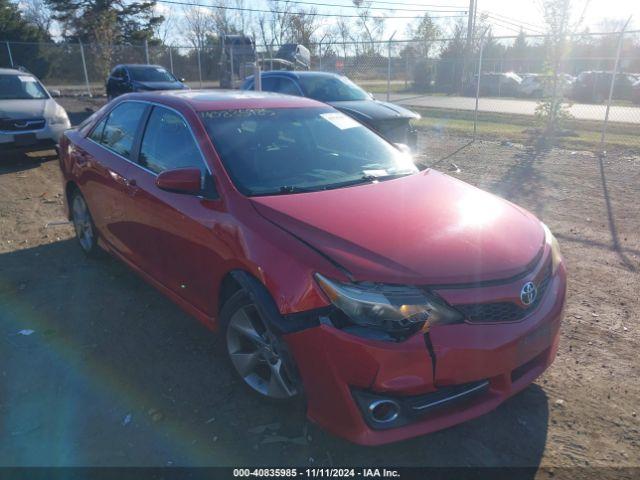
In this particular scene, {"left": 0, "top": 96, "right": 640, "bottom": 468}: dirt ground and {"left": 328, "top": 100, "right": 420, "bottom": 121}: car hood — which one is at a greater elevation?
{"left": 328, "top": 100, "right": 420, "bottom": 121}: car hood

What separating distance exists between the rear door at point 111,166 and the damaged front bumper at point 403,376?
7.84 feet

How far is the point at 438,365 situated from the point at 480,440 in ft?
2.36

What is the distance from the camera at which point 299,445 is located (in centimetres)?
270

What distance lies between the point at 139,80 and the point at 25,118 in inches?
312

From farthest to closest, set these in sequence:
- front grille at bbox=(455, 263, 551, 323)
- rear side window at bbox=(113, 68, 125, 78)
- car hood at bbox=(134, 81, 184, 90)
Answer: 1. rear side window at bbox=(113, 68, 125, 78)
2. car hood at bbox=(134, 81, 184, 90)
3. front grille at bbox=(455, 263, 551, 323)

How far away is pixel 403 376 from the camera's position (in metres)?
2.31

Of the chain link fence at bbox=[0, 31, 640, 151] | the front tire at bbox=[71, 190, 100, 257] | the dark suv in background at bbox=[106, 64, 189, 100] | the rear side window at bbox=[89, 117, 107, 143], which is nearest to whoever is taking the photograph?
the rear side window at bbox=[89, 117, 107, 143]

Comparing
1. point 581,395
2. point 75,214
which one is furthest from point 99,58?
point 581,395

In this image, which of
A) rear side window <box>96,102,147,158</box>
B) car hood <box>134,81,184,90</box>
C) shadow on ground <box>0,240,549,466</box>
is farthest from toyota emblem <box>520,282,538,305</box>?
car hood <box>134,81,184,90</box>

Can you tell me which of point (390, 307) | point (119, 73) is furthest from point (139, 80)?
point (390, 307)

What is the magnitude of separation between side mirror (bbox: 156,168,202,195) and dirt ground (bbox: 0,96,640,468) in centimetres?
118

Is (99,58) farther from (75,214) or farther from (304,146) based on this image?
(304,146)

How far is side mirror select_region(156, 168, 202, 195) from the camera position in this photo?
3146mm

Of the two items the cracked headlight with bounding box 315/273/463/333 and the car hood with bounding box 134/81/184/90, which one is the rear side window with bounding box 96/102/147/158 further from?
the car hood with bounding box 134/81/184/90
